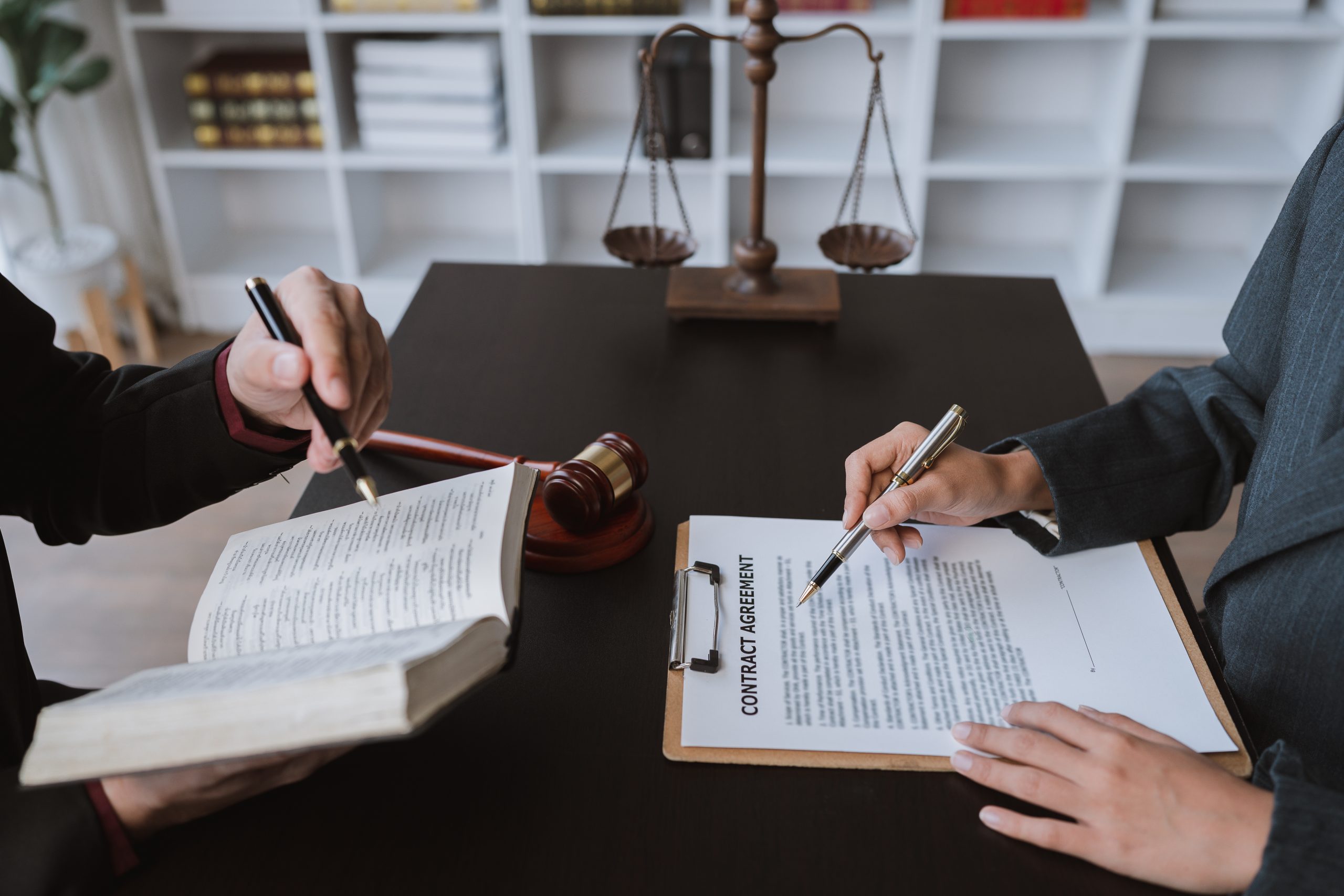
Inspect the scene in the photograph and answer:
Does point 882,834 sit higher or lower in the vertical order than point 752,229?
lower

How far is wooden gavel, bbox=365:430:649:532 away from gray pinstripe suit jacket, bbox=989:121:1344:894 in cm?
35

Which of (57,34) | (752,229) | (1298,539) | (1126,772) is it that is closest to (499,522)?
(1126,772)

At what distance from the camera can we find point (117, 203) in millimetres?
2848

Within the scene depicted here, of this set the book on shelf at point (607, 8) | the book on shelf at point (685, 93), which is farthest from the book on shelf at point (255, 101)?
the book on shelf at point (685, 93)

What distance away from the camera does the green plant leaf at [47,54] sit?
2314mm

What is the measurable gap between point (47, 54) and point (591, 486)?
7.34 feet

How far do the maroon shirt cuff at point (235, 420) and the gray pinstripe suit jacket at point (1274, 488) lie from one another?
2.19 feet

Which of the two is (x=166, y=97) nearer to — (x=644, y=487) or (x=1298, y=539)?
(x=644, y=487)

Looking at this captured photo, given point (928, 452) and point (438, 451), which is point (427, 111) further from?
point (928, 452)

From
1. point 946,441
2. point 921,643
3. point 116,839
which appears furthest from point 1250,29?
point 116,839

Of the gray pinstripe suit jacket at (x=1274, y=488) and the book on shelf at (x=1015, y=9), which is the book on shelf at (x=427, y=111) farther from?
the gray pinstripe suit jacket at (x=1274, y=488)

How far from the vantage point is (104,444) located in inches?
37.2

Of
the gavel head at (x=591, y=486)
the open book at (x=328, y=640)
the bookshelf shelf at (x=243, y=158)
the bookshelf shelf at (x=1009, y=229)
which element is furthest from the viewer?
the bookshelf shelf at (x=1009, y=229)

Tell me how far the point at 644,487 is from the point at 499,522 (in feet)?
0.86
